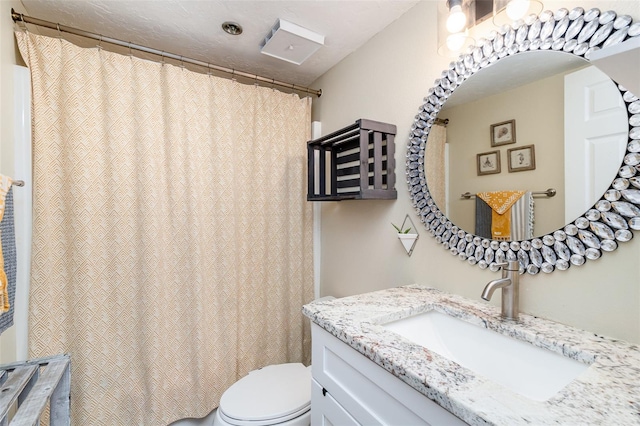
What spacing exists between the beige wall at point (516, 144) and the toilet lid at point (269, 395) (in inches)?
41.6

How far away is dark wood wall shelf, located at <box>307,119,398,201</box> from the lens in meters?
1.36

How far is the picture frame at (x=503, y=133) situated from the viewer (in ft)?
3.26

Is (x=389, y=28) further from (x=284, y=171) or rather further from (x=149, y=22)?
(x=149, y=22)

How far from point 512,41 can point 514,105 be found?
0.22m

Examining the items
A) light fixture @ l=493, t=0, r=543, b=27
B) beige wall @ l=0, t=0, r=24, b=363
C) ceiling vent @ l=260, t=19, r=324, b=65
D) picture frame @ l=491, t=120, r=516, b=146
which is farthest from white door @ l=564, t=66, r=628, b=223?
beige wall @ l=0, t=0, r=24, b=363

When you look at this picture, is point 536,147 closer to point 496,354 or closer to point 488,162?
point 488,162

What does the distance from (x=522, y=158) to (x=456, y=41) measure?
0.52 m

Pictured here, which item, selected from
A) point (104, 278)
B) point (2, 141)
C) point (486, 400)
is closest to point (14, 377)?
point (104, 278)

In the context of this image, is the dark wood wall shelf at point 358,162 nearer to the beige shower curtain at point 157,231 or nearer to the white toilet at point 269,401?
the beige shower curtain at point 157,231

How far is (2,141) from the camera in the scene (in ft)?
3.80

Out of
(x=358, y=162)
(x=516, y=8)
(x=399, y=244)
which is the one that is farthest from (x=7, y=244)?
(x=516, y=8)

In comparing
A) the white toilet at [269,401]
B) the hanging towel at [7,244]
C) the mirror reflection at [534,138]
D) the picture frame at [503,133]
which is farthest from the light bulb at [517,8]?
the hanging towel at [7,244]

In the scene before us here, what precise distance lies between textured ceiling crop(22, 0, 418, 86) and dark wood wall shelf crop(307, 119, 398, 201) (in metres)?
0.56

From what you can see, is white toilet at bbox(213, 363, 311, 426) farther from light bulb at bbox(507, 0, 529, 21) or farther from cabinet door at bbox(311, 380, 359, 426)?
light bulb at bbox(507, 0, 529, 21)
